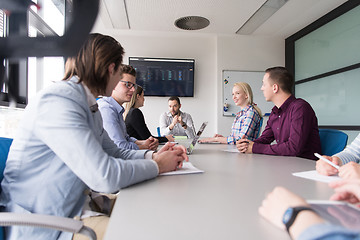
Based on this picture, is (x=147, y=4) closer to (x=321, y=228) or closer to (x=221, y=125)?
(x=221, y=125)

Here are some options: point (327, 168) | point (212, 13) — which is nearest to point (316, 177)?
point (327, 168)

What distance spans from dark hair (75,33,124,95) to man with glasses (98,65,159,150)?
0.64 m

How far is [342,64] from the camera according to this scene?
3.61 metres

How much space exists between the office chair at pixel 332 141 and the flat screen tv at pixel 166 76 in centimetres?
309

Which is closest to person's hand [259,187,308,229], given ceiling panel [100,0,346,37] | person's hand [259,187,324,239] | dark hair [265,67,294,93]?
person's hand [259,187,324,239]

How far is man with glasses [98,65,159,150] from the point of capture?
1.75 m

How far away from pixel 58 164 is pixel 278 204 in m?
0.71

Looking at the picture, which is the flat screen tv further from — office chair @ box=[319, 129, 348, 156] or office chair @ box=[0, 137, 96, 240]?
office chair @ box=[0, 137, 96, 240]

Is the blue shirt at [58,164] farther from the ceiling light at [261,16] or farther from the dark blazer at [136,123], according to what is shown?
the ceiling light at [261,16]

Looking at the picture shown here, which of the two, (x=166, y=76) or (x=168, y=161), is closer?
(x=168, y=161)

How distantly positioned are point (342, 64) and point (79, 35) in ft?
14.2

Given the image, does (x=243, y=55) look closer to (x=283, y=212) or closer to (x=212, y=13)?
(x=212, y=13)

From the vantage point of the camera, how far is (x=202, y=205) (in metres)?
0.59

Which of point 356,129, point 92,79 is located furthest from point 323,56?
point 92,79
